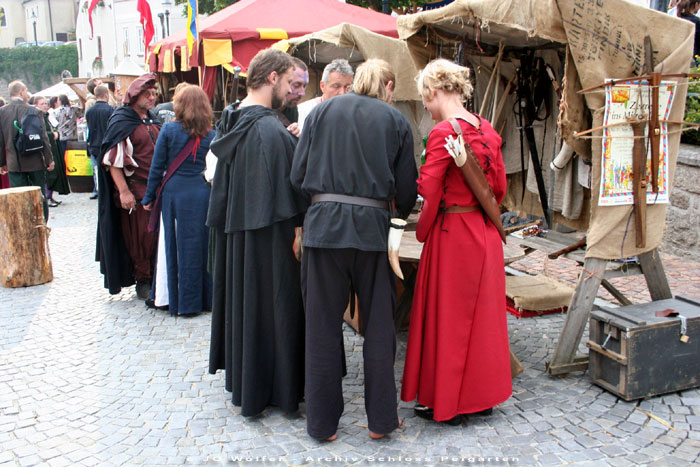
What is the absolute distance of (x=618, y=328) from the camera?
338cm

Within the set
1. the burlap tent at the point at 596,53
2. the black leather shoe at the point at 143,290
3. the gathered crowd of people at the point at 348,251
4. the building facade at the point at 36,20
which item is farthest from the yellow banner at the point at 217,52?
the building facade at the point at 36,20

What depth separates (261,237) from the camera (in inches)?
130

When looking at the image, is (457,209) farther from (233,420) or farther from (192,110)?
(192,110)

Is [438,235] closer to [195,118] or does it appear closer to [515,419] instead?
[515,419]

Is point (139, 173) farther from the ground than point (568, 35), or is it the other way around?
point (568, 35)

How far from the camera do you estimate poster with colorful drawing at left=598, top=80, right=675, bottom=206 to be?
330 cm

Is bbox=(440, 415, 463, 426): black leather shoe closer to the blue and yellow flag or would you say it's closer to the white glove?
the white glove

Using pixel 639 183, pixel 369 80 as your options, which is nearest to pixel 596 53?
pixel 639 183

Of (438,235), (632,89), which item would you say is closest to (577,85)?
(632,89)

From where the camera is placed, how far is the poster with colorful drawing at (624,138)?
10.8 feet

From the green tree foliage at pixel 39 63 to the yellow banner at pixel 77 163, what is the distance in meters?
45.4

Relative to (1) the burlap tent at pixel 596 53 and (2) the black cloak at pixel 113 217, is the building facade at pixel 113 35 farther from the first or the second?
(1) the burlap tent at pixel 596 53

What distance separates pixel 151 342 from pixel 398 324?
1911 millimetres

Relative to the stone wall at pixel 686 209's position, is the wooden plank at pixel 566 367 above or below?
below
